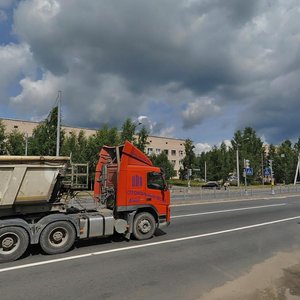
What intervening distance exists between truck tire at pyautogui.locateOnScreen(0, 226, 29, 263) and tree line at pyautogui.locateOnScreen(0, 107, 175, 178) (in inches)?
1151

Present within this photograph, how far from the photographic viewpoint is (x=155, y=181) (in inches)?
481

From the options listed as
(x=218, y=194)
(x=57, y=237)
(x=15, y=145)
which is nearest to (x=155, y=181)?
(x=57, y=237)

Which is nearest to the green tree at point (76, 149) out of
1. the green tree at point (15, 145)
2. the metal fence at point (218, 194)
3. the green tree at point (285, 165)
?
the green tree at point (15, 145)

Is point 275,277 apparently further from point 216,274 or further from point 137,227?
point 137,227

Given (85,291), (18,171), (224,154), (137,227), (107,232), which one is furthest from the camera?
(224,154)

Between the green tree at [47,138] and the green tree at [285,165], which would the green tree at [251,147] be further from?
the green tree at [47,138]

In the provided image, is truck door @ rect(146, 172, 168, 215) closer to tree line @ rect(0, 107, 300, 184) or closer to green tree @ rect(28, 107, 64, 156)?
tree line @ rect(0, 107, 300, 184)

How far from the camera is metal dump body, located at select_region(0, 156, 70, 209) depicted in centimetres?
910

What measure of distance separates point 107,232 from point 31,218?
2.25m

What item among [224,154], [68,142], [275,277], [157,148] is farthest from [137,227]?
[157,148]

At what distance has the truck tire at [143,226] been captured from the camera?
11.4 meters

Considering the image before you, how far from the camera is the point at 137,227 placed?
11.4 meters

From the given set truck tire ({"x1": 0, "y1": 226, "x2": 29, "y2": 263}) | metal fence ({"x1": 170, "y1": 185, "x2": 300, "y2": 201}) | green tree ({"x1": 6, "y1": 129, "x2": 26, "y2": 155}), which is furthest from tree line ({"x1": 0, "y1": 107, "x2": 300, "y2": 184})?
truck tire ({"x1": 0, "y1": 226, "x2": 29, "y2": 263})

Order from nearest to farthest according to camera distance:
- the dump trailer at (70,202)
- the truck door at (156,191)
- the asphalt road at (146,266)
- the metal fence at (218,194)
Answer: the asphalt road at (146,266)
the dump trailer at (70,202)
the truck door at (156,191)
the metal fence at (218,194)
